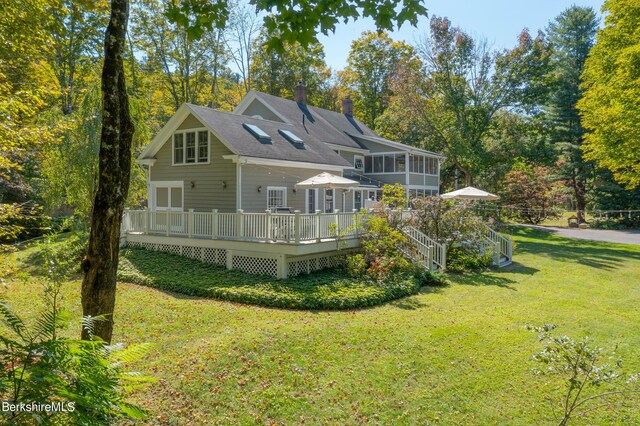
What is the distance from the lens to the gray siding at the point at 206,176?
1528 centimetres

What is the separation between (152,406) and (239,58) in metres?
34.7

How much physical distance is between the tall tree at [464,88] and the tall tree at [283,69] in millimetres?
11756

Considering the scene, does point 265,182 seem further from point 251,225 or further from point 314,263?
→ point 314,263

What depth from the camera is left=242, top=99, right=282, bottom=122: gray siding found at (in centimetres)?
2371

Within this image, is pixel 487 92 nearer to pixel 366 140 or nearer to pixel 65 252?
pixel 366 140

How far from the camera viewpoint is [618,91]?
1645 cm

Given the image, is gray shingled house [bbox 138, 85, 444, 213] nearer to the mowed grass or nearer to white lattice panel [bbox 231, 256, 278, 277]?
white lattice panel [bbox 231, 256, 278, 277]

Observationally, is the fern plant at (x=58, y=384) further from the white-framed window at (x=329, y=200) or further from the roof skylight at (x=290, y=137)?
the white-framed window at (x=329, y=200)

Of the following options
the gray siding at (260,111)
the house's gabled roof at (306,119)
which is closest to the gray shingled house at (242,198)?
the house's gabled roof at (306,119)

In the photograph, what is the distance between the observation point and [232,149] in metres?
14.4

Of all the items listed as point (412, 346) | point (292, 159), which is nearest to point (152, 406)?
point (412, 346)

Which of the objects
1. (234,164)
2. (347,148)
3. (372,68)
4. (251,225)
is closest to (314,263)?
(251,225)

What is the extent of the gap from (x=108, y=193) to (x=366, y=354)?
4702 millimetres

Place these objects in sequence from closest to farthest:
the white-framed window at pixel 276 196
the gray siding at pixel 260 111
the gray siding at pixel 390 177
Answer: the white-framed window at pixel 276 196
the gray siding at pixel 260 111
the gray siding at pixel 390 177
